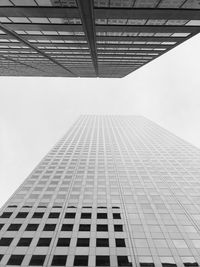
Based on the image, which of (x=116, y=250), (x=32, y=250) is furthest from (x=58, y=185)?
(x=116, y=250)

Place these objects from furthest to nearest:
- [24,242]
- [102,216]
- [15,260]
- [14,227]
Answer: [102,216], [14,227], [24,242], [15,260]

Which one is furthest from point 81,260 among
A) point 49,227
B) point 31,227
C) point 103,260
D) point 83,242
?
point 31,227

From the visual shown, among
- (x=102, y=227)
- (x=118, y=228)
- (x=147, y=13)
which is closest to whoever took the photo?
(x=147, y=13)

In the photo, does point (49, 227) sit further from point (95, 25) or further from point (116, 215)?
point (95, 25)

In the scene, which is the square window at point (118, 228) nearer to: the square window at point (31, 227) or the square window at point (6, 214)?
the square window at point (31, 227)

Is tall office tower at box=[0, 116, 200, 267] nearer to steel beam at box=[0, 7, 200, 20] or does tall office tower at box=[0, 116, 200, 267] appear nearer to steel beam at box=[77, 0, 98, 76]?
steel beam at box=[77, 0, 98, 76]

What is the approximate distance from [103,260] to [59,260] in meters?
5.63

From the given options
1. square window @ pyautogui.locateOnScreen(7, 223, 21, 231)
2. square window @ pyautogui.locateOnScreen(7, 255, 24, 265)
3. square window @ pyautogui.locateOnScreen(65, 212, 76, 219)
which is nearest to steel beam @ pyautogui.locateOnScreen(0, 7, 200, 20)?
square window @ pyautogui.locateOnScreen(7, 255, 24, 265)

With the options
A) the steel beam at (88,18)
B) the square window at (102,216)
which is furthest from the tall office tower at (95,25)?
the square window at (102,216)

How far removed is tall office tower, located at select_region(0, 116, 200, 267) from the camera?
29000 millimetres

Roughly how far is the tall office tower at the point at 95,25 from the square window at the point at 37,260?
27.6 metres

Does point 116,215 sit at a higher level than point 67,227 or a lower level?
lower

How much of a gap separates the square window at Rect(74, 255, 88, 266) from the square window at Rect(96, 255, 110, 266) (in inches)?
59.5

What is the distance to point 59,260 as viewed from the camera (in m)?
27.9
